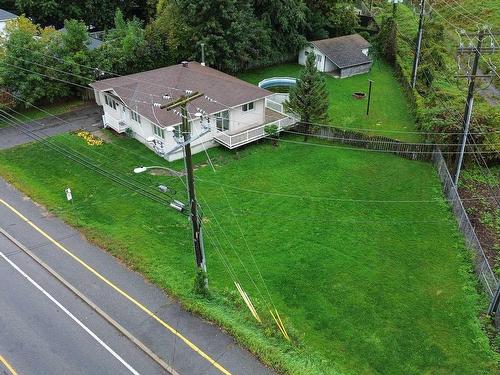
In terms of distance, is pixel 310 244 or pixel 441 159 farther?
pixel 441 159

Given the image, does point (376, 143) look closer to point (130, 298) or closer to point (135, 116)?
point (135, 116)

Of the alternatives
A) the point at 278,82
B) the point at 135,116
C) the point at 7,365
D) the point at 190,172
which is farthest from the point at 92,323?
the point at 278,82

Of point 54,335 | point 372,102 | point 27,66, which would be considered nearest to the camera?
point 54,335

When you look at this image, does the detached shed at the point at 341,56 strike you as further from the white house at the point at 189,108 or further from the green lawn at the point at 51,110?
the green lawn at the point at 51,110

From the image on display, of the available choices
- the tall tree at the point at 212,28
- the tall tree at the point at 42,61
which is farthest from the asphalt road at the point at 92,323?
the tall tree at the point at 212,28

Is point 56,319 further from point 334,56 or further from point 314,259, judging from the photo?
point 334,56

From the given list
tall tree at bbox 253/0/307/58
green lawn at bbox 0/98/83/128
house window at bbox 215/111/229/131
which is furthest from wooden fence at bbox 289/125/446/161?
green lawn at bbox 0/98/83/128
